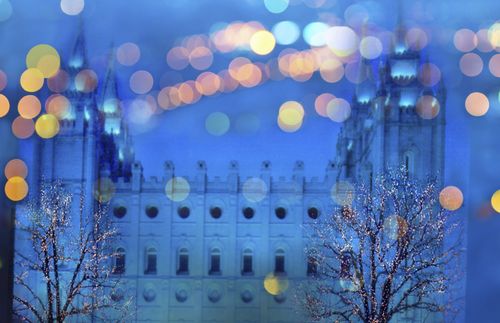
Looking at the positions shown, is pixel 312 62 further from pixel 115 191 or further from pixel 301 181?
pixel 115 191

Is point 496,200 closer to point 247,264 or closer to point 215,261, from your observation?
point 247,264

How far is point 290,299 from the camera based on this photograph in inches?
1670

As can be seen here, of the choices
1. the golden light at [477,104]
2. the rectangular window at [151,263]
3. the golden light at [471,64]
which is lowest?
the rectangular window at [151,263]

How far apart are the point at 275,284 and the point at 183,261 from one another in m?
6.01

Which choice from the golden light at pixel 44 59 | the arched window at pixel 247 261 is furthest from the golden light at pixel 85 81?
the arched window at pixel 247 261

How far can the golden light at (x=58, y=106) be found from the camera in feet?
142

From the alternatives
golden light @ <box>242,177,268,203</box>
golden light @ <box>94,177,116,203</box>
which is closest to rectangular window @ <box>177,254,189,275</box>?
golden light @ <box>242,177,268,203</box>

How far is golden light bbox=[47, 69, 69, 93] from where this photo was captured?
145 feet

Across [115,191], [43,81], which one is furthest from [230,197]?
[43,81]

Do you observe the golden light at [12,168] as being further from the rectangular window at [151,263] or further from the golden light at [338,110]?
the golden light at [338,110]

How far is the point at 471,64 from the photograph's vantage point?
106 feet

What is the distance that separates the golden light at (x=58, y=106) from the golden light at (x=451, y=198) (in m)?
23.5

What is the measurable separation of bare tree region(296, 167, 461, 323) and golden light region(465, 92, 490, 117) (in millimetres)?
3832

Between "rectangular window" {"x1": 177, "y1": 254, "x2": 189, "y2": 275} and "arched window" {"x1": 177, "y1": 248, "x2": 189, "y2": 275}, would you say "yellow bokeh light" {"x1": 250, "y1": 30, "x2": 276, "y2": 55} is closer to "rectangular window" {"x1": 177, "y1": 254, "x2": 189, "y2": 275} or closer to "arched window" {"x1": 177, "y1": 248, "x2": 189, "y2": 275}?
"arched window" {"x1": 177, "y1": 248, "x2": 189, "y2": 275}
